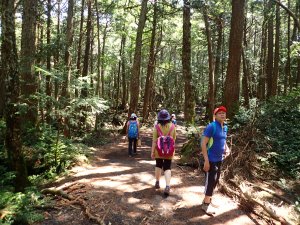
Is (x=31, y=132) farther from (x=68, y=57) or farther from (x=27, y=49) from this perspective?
(x=68, y=57)

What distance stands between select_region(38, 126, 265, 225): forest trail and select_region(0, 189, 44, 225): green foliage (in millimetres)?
276

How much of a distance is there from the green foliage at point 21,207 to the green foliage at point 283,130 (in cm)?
678

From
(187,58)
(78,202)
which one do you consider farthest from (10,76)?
(187,58)

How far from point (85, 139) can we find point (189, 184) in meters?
9.99

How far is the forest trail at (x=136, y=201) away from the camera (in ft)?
18.5

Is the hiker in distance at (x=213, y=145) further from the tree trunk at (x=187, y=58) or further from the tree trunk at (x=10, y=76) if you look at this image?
the tree trunk at (x=187, y=58)

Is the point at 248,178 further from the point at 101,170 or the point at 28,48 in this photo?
the point at 28,48

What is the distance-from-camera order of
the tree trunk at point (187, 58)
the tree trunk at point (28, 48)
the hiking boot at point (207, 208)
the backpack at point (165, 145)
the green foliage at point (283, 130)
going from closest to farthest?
the hiking boot at point (207, 208) → the backpack at point (165, 145) → the green foliage at point (283, 130) → the tree trunk at point (28, 48) → the tree trunk at point (187, 58)

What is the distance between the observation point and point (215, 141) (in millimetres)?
5602

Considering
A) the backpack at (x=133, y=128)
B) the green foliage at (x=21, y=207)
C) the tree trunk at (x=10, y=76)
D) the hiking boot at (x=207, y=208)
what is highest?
the tree trunk at (x=10, y=76)

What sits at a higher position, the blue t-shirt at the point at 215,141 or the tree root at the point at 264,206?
the blue t-shirt at the point at 215,141

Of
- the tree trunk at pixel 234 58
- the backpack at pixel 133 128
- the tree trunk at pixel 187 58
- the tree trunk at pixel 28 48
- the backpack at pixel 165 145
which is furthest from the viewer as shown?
the tree trunk at pixel 187 58

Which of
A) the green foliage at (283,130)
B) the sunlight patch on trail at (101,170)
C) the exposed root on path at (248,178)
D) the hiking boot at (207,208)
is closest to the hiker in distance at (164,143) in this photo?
the hiking boot at (207,208)

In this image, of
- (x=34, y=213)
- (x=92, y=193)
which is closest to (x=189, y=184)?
(x=92, y=193)
